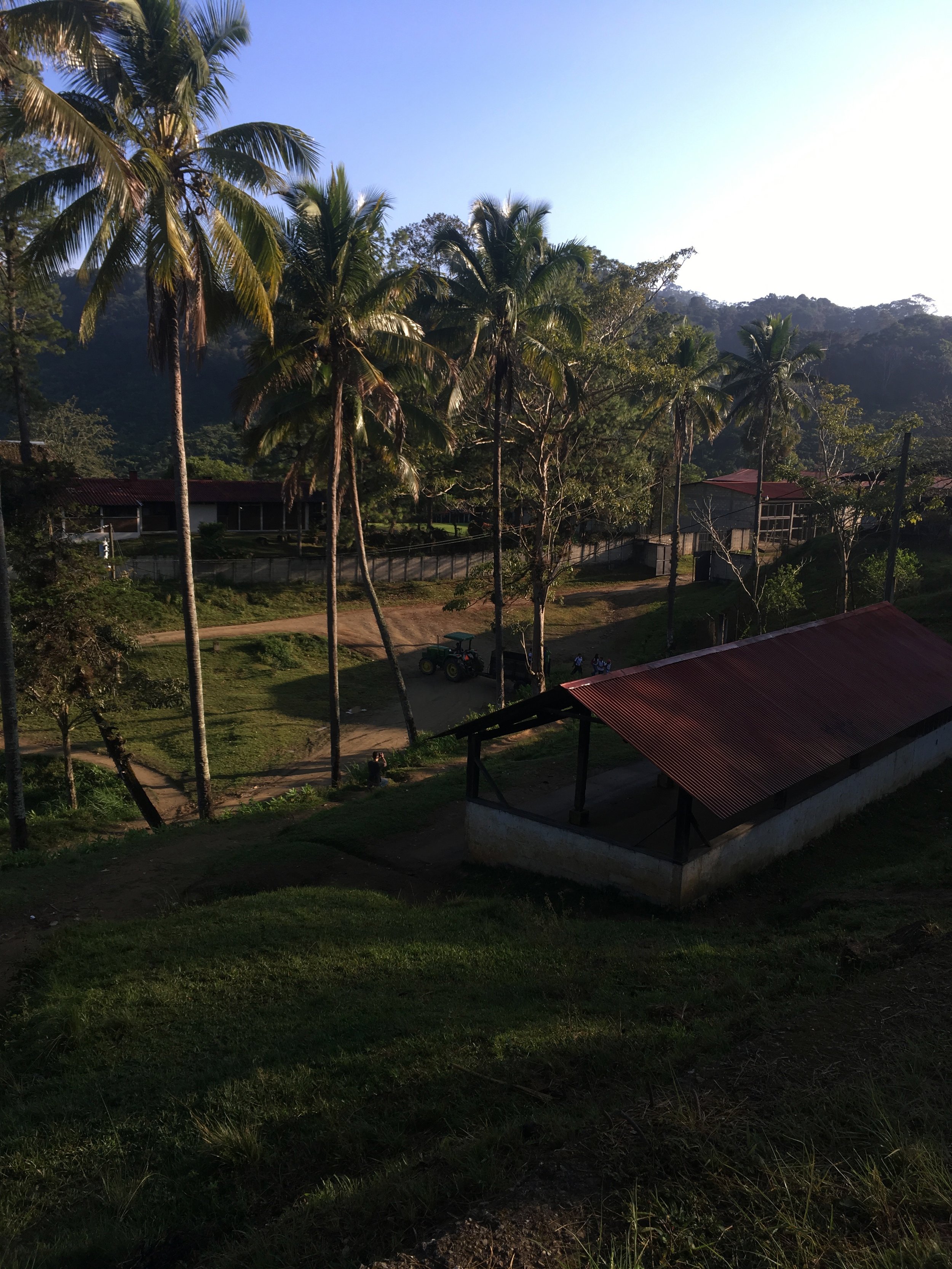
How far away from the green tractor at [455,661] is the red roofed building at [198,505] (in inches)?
528

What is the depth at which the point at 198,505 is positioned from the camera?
47.1 metres

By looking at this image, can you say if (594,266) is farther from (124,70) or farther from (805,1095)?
(805,1095)

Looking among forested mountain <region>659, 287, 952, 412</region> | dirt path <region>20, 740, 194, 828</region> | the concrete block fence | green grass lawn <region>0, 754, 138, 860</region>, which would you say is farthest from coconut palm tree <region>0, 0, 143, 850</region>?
forested mountain <region>659, 287, 952, 412</region>

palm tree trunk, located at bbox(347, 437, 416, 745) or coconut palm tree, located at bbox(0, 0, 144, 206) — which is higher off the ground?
coconut palm tree, located at bbox(0, 0, 144, 206)

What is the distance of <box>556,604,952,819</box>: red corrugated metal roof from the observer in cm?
1234

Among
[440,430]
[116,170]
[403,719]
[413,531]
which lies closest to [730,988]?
[116,170]

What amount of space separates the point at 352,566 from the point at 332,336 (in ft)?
85.0

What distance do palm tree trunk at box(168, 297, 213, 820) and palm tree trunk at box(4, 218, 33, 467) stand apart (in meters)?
14.9

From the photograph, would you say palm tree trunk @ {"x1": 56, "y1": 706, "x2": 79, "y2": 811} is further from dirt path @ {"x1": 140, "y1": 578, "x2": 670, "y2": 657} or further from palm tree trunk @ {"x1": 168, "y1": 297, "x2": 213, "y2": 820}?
dirt path @ {"x1": 140, "y1": 578, "x2": 670, "y2": 657}

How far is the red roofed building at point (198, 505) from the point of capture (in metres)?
42.6

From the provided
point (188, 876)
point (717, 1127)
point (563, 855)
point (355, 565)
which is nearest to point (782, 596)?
point (563, 855)

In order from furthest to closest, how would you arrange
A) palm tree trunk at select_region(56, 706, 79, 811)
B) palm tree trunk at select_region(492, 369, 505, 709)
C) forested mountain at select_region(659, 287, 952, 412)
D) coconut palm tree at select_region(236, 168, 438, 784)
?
forested mountain at select_region(659, 287, 952, 412) → palm tree trunk at select_region(492, 369, 505, 709) → palm tree trunk at select_region(56, 706, 79, 811) → coconut palm tree at select_region(236, 168, 438, 784)

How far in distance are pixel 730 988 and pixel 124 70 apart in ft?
56.3

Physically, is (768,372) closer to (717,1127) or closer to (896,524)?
(896,524)
